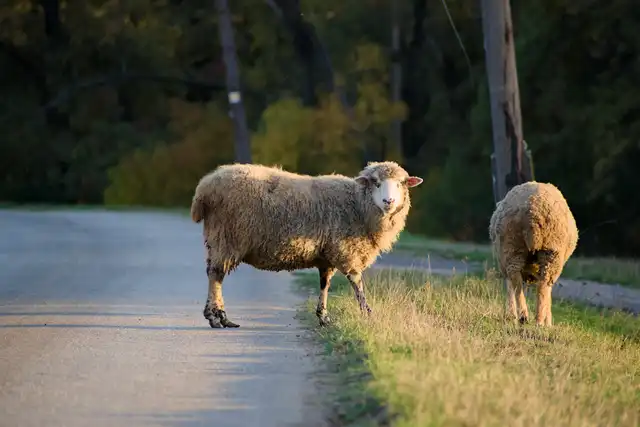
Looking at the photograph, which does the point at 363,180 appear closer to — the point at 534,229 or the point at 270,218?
the point at 270,218

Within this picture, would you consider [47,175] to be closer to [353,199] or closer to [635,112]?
[635,112]

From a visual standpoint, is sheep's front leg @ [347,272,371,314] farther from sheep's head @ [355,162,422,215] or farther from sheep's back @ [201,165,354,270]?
sheep's head @ [355,162,422,215]

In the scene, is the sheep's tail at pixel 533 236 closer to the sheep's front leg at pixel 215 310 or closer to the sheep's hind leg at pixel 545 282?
the sheep's hind leg at pixel 545 282

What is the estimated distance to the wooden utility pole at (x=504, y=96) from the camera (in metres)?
22.0

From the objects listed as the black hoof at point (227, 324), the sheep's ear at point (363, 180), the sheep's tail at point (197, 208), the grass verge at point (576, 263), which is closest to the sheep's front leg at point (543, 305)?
the sheep's ear at point (363, 180)

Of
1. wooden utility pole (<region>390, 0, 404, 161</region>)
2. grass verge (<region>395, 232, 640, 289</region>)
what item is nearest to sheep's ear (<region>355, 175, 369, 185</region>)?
grass verge (<region>395, 232, 640, 289</region>)

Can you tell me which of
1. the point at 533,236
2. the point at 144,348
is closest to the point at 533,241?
the point at 533,236

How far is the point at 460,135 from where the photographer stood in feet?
137

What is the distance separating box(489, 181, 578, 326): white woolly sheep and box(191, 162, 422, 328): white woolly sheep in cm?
110

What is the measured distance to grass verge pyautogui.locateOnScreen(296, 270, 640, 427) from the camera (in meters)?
8.55

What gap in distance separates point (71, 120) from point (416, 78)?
19262 millimetres

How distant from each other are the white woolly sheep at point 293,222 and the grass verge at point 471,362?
2.07ft

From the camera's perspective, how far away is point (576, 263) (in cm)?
2567

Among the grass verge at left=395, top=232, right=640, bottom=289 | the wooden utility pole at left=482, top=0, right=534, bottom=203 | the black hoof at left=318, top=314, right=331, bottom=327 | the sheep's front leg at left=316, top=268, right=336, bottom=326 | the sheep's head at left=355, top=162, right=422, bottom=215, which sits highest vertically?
the wooden utility pole at left=482, top=0, right=534, bottom=203
